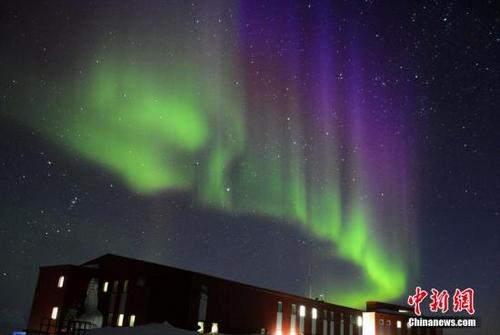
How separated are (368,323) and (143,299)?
40.6 metres

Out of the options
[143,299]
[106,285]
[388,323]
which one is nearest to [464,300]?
[388,323]

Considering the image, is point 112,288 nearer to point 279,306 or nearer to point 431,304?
point 279,306

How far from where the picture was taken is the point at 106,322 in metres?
46.3

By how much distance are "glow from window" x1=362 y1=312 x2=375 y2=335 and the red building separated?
22135 millimetres

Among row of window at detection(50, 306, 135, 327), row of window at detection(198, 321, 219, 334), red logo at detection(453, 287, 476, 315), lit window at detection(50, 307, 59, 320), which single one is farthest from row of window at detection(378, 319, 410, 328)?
lit window at detection(50, 307, 59, 320)

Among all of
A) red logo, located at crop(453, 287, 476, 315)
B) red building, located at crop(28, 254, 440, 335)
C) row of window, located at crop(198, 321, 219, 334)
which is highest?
red logo, located at crop(453, 287, 476, 315)

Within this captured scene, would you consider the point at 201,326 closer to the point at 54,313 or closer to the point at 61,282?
the point at 54,313

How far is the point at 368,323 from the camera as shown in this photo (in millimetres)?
71188

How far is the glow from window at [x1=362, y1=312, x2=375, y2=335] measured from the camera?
70938 mm

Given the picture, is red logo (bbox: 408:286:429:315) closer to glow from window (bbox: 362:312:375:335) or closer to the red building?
glow from window (bbox: 362:312:375:335)

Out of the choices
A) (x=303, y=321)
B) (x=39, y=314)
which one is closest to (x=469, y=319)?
(x=303, y=321)

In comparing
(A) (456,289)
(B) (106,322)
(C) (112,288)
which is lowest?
(B) (106,322)

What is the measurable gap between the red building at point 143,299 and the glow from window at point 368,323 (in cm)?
2213

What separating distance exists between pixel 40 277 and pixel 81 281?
6086 mm
